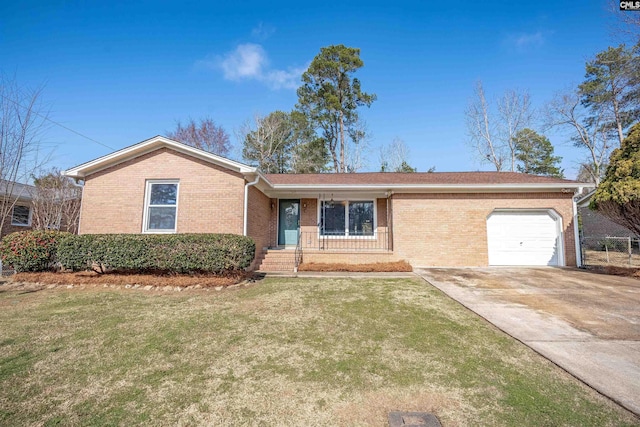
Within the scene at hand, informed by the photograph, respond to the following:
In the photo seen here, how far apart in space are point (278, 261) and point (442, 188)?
6955mm

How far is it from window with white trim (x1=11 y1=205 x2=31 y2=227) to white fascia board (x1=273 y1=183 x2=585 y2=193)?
48.1 feet

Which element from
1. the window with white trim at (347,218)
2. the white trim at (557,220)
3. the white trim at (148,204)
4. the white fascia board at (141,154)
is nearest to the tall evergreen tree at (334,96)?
the window with white trim at (347,218)

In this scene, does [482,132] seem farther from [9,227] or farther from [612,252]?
[9,227]

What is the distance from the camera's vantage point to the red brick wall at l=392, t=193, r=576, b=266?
34.9ft

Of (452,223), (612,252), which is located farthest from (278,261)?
(612,252)

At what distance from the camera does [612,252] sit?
1385 cm

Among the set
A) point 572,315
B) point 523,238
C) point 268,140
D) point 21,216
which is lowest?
point 572,315

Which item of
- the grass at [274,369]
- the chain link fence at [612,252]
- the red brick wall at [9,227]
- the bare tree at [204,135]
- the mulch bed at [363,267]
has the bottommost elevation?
the grass at [274,369]

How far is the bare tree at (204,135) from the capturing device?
26141 mm

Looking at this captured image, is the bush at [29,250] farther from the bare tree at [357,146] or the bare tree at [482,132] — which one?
the bare tree at [482,132]

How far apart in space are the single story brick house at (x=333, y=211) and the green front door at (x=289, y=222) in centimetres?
5

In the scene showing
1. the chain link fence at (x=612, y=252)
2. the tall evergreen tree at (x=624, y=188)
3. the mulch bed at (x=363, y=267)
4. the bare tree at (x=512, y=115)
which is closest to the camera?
the tall evergreen tree at (x=624, y=188)

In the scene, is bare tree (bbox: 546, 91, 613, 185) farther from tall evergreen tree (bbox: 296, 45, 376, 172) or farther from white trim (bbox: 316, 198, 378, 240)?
white trim (bbox: 316, 198, 378, 240)

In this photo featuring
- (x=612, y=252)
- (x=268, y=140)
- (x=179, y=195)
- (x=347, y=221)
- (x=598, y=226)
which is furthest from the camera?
(x=268, y=140)
